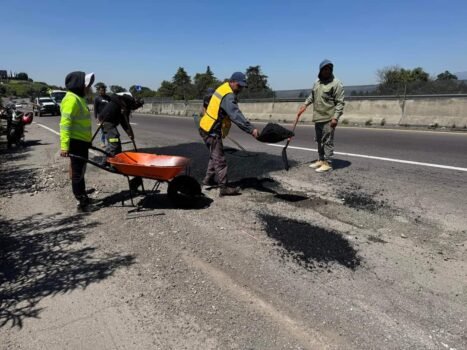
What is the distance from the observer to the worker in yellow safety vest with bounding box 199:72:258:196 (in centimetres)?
559

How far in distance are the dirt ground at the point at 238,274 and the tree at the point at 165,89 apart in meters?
92.5

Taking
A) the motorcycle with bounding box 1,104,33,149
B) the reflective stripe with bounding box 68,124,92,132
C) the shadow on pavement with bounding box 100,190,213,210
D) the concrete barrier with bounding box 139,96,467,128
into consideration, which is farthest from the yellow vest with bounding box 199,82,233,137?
the concrete barrier with bounding box 139,96,467,128

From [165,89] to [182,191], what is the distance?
9549 cm

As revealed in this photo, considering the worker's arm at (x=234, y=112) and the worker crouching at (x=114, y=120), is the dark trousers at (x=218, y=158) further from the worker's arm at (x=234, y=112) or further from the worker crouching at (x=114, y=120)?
the worker crouching at (x=114, y=120)

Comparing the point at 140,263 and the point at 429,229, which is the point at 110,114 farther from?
the point at 429,229

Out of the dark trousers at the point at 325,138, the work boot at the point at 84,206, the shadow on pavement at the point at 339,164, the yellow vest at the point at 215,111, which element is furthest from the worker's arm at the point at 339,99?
the work boot at the point at 84,206

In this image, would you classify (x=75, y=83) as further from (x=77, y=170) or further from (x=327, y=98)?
(x=327, y=98)

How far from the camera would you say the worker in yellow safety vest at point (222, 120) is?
18.3ft

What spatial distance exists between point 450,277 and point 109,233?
366cm

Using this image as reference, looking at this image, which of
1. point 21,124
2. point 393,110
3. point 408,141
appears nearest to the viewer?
point 408,141

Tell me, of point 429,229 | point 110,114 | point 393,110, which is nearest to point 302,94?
point 393,110

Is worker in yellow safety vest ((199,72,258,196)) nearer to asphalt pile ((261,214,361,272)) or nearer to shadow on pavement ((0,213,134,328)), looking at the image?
asphalt pile ((261,214,361,272))

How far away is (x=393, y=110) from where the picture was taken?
16250 millimetres

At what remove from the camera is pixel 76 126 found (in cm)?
534
